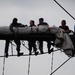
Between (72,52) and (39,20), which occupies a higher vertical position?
(39,20)

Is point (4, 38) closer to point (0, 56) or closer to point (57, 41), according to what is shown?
point (0, 56)

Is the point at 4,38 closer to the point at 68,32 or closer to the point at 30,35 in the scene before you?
the point at 30,35

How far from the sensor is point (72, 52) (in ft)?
79.8

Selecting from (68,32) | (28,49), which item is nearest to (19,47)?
Result: (28,49)

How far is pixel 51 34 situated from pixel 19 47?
163cm

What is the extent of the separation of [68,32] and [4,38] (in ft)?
9.81

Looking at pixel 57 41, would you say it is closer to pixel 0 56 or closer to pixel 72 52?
pixel 72 52

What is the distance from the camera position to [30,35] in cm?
2405

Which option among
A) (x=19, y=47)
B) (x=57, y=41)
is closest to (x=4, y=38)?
(x=19, y=47)

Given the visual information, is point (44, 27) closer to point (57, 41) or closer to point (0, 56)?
point (57, 41)

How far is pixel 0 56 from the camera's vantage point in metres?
24.3

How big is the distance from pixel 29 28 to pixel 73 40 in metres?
2.33

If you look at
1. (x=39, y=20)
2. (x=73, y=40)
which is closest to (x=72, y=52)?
(x=73, y=40)

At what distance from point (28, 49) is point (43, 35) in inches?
37.6
